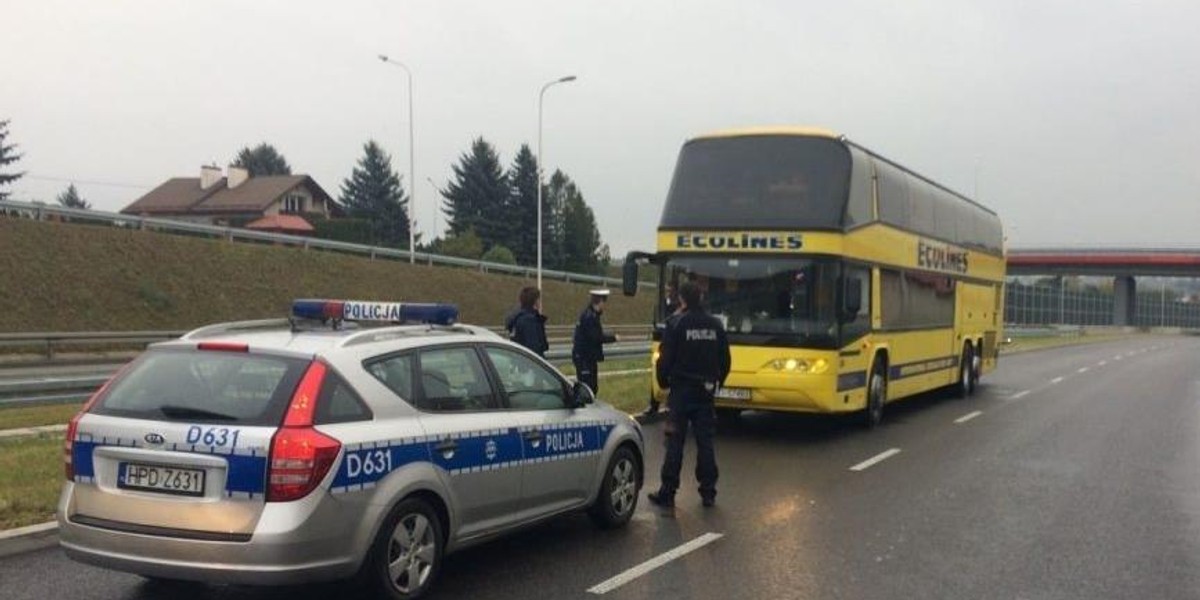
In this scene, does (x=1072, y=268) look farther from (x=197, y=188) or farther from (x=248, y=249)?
(x=197, y=188)

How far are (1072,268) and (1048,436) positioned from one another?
7567 cm

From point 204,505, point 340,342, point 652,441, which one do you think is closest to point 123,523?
point 204,505

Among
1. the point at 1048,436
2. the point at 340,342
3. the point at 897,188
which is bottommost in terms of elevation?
the point at 1048,436

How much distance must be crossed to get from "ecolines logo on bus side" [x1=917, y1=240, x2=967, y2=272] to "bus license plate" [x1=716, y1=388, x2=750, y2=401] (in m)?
4.92

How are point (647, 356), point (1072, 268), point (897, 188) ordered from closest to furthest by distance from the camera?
point (897, 188)
point (647, 356)
point (1072, 268)

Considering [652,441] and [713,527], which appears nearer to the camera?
[713,527]

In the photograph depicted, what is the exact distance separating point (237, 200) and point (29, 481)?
8317 centimetres

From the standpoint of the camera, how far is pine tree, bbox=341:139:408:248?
9319cm

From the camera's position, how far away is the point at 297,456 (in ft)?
16.1

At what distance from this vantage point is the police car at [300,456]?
4898 mm

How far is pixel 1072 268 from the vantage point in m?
82.0

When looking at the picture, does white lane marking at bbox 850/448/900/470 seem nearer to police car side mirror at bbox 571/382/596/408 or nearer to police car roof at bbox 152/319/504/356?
police car side mirror at bbox 571/382/596/408

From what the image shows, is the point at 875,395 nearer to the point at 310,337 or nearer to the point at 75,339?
the point at 310,337

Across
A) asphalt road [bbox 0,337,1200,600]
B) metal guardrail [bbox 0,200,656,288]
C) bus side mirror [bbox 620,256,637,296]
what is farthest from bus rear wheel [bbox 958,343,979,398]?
metal guardrail [bbox 0,200,656,288]
